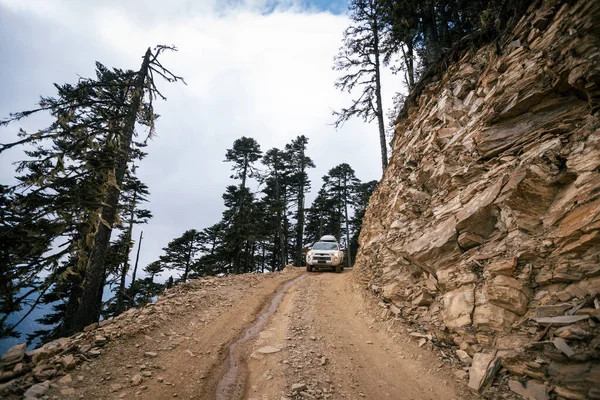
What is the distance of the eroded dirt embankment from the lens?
380 cm

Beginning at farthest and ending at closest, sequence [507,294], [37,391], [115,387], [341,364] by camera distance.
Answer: [341,364], [507,294], [115,387], [37,391]

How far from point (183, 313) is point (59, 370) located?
2.98 meters

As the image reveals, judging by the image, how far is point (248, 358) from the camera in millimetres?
4848

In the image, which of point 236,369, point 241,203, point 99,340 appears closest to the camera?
point 236,369

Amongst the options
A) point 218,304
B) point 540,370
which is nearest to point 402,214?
point 540,370

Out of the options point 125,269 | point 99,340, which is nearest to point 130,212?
point 125,269

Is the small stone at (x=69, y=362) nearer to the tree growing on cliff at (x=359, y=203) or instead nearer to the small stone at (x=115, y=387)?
the small stone at (x=115, y=387)

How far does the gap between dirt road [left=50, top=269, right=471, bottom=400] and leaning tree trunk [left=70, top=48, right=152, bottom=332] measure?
10.3 ft

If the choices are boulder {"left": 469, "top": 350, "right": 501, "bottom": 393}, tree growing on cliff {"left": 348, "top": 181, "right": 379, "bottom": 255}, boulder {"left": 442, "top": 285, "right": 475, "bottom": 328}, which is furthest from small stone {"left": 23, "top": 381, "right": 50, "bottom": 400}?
tree growing on cliff {"left": 348, "top": 181, "right": 379, "bottom": 255}

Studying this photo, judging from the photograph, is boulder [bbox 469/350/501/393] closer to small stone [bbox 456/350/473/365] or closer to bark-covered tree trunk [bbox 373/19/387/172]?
small stone [bbox 456/350/473/365]

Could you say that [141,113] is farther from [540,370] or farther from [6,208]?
[540,370]

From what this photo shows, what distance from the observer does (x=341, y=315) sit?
23.5 ft

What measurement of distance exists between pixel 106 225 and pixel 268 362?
6791 millimetres

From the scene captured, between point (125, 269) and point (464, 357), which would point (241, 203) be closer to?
point (125, 269)
